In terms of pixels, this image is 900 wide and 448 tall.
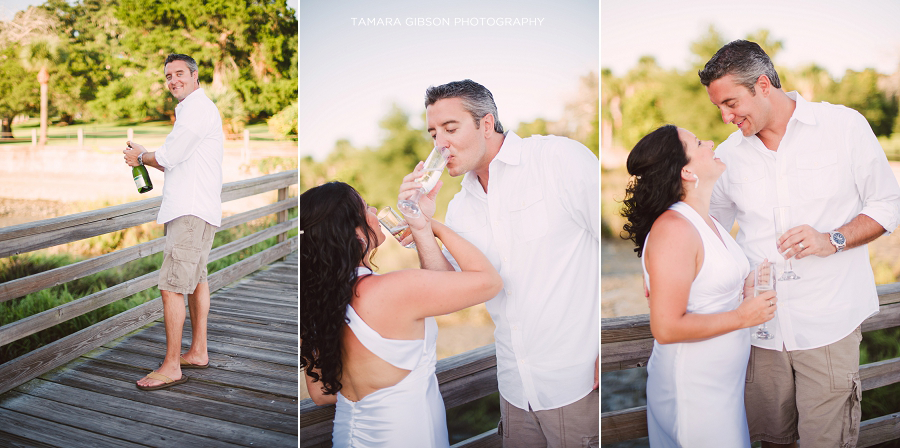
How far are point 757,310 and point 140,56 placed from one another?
2.97 meters

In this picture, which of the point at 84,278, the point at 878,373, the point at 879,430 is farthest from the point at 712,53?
the point at 84,278

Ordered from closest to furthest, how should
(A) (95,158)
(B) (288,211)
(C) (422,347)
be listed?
(C) (422,347) → (B) (288,211) → (A) (95,158)

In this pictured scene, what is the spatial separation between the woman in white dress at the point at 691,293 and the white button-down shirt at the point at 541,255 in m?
0.20

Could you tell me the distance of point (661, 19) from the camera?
9.17 feet

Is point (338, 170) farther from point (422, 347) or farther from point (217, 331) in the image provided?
point (217, 331)

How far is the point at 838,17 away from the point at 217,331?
359 centimetres

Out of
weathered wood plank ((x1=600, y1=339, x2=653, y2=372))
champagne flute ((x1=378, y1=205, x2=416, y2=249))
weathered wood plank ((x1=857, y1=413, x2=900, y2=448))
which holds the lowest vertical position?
weathered wood plank ((x1=857, y1=413, x2=900, y2=448))

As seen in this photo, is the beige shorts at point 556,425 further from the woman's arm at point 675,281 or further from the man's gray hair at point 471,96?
the man's gray hair at point 471,96

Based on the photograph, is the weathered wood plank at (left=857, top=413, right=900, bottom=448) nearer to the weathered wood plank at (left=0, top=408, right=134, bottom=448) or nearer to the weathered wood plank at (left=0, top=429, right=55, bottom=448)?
the weathered wood plank at (left=0, top=408, right=134, bottom=448)

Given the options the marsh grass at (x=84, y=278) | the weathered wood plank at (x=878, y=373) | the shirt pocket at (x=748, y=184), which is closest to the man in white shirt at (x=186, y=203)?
the marsh grass at (x=84, y=278)

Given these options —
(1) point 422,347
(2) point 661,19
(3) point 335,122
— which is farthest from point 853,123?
(3) point 335,122

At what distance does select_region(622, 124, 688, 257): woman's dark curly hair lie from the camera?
1.86 metres

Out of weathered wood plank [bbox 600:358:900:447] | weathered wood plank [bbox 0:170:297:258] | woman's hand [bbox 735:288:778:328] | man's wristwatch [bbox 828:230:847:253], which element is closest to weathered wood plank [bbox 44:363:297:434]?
weathered wood plank [bbox 0:170:297:258]

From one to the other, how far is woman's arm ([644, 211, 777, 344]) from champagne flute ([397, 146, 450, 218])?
72 centimetres
